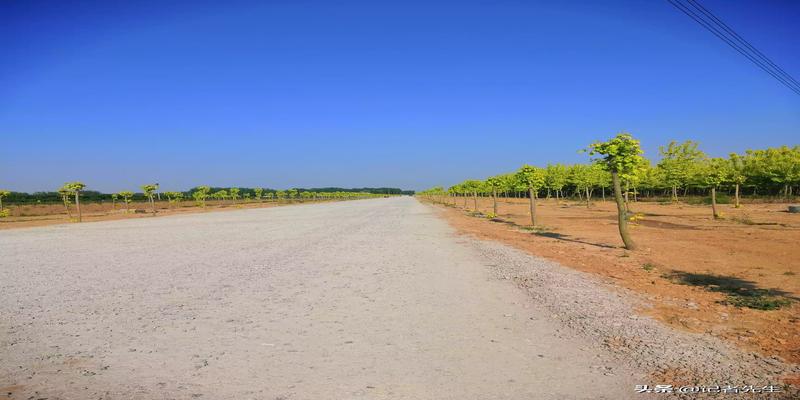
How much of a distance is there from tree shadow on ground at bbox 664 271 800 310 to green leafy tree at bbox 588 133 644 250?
382 cm

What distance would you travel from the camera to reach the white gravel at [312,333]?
4.20 m

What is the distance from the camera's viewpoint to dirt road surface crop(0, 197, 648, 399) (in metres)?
4.17

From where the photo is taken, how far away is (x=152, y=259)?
13516 millimetres

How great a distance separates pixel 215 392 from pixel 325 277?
19.2ft

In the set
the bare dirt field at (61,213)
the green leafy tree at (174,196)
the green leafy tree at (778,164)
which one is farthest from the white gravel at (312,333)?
the green leafy tree at (174,196)

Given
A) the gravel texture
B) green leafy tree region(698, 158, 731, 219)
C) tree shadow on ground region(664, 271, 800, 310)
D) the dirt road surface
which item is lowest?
tree shadow on ground region(664, 271, 800, 310)

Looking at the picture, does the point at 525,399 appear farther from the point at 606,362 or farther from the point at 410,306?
the point at 410,306

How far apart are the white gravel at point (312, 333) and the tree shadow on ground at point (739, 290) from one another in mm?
2035

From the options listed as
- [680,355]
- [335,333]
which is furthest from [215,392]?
[680,355]

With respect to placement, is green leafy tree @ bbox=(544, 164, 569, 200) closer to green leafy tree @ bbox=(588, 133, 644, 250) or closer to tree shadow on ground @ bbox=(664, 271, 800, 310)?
green leafy tree @ bbox=(588, 133, 644, 250)

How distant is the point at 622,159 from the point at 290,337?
12.2 metres

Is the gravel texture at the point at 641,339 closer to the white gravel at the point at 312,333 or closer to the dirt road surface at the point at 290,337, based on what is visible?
the white gravel at the point at 312,333

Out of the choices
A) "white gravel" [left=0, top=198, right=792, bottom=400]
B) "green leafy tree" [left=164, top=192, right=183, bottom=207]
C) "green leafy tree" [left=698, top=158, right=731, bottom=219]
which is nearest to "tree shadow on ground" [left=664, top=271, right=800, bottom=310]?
"white gravel" [left=0, top=198, right=792, bottom=400]

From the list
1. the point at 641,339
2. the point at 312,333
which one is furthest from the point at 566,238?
the point at 312,333
